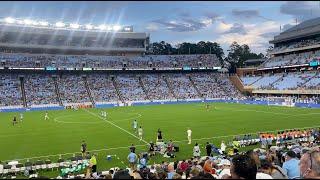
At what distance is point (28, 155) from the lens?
1035 inches

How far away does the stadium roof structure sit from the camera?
277ft

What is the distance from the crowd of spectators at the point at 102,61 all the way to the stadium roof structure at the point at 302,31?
19629 mm

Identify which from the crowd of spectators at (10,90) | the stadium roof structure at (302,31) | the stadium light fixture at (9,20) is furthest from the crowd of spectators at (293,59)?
the stadium light fixture at (9,20)

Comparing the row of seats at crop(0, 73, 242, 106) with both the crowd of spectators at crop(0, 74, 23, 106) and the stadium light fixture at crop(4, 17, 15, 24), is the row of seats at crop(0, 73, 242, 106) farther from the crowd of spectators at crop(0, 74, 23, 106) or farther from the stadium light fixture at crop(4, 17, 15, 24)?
the stadium light fixture at crop(4, 17, 15, 24)

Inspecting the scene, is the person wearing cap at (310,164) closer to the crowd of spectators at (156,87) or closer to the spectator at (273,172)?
the spectator at (273,172)

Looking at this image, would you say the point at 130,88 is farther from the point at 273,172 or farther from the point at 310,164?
the point at 310,164

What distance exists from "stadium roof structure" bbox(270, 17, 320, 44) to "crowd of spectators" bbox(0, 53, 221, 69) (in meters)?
19.6

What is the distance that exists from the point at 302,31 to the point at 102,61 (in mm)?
51306

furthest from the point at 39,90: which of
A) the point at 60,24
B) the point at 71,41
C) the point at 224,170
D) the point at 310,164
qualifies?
the point at 310,164

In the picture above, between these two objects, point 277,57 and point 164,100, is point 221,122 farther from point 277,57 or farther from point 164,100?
point 277,57

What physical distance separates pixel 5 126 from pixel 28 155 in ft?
65.1

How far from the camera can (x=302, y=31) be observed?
8956 centimetres

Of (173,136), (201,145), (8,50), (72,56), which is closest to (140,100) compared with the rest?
(72,56)

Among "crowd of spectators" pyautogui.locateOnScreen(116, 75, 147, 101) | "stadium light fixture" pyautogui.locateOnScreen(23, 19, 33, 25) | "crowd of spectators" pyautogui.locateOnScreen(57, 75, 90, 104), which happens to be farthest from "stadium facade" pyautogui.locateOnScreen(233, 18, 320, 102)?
"stadium light fixture" pyautogui.locateOnScreen(23, 19, 33, 25)
